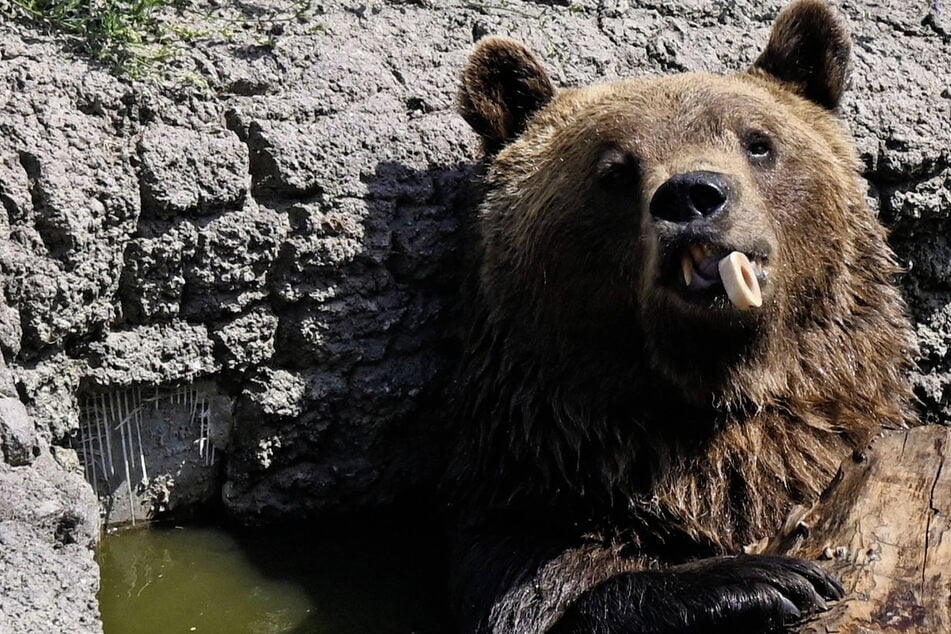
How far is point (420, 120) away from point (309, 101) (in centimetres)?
57

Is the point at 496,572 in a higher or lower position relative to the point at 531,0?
lower

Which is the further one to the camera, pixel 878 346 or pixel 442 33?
pixel 442 33

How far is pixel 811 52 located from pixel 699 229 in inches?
69.2

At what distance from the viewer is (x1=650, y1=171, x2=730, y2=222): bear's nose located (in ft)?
14.7

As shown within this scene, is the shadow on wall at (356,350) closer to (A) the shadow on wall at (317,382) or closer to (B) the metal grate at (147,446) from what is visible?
(A) the shadow on wall at (317,382)

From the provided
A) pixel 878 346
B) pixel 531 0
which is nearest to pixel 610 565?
pixel 878 346

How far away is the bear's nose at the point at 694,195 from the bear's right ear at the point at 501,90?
1.57 metres

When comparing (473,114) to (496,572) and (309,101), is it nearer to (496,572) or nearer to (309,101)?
Result: (309,101)

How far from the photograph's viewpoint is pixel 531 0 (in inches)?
273

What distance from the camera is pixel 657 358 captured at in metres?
4.98

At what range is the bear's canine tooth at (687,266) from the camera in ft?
14.9

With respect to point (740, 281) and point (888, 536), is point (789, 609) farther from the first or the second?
point (740, 281)

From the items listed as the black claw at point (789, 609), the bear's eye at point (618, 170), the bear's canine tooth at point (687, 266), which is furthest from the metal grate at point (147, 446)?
the black claw at point (789, 609)

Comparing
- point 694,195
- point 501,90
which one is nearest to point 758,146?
point 694,195
